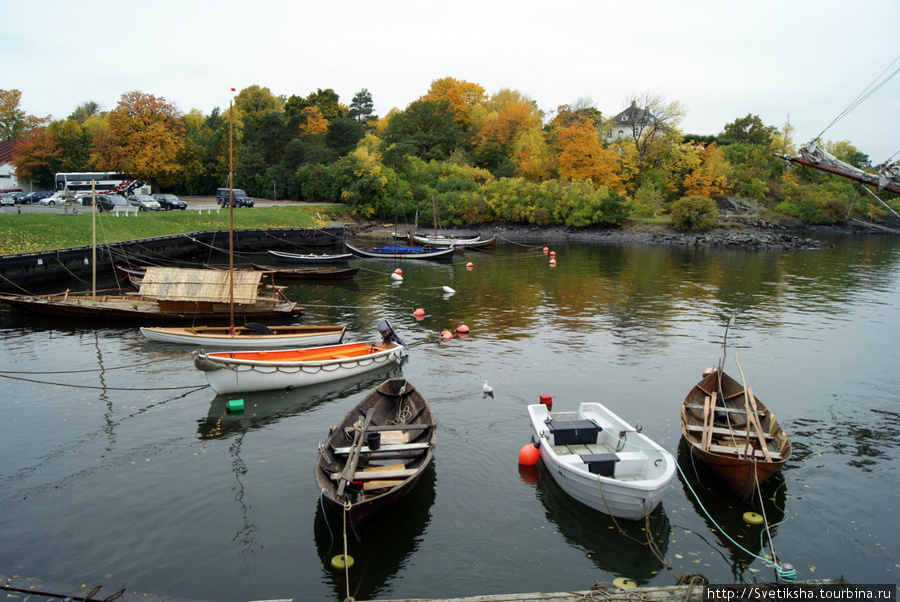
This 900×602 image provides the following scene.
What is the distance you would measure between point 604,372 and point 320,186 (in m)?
74.0

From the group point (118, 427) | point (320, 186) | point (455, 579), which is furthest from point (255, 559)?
point (320, 186)

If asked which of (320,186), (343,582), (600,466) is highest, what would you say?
(320,186)

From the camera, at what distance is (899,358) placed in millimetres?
24594

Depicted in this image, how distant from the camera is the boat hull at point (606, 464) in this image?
38.3 feet

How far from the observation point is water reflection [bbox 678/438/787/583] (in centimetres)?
1124

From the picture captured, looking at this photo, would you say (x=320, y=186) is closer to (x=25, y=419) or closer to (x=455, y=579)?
(x=25, y=419)

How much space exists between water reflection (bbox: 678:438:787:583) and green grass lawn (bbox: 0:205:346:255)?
41736 millimetres

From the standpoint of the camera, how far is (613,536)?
1177 centimetres

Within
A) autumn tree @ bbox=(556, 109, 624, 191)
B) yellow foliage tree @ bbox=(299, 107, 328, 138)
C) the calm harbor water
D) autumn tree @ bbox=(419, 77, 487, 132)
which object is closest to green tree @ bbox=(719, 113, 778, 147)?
autumn tree @ bbox=(556, 109, 624, 191)

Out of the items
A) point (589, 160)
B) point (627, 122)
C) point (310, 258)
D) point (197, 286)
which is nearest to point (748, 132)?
point (627, 122)

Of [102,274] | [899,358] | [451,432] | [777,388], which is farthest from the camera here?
[102,274]

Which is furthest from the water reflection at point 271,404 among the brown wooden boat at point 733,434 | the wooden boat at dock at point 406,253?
the wooden boat at dock at point 406,253

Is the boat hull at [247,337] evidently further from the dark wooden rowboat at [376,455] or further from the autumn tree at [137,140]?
the autumn tree at [137,140]

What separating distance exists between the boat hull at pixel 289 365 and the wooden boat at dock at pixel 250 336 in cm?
184
